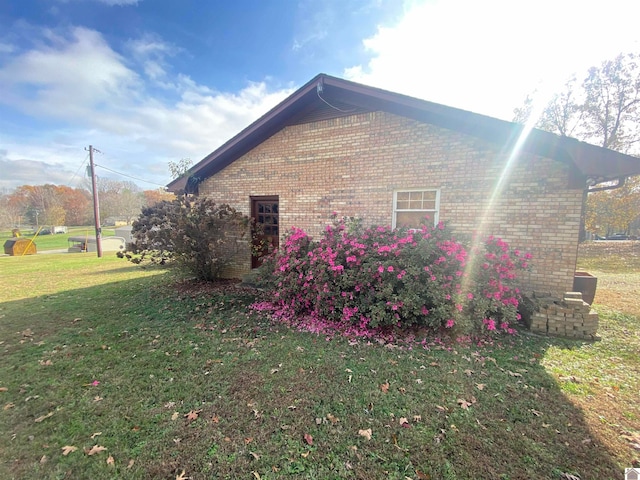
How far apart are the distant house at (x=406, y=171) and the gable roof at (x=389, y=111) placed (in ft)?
0.07

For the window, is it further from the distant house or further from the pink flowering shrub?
the pink flowering shrub

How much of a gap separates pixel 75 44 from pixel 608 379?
14924 millimetres

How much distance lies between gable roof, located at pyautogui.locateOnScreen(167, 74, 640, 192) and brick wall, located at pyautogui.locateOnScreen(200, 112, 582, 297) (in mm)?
189

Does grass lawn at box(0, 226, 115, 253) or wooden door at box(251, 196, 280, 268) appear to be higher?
wooden door at box(251, 196, 280, 268)

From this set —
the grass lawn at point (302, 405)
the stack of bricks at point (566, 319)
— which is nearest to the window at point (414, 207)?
the stack of bricks at point (566, 319)

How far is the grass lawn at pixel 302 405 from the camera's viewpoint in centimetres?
228

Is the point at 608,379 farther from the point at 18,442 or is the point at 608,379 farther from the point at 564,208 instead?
the point at 18,442

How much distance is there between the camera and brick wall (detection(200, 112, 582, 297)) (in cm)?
551

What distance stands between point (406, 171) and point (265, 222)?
4813 millimetres

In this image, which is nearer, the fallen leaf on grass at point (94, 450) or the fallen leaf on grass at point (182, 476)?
the fallen leaf on grass at point (182, 476)

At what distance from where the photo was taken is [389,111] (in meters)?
6.77

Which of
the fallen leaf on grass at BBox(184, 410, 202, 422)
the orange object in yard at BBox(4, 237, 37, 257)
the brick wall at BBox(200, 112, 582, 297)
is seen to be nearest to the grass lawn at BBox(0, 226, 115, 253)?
the orange object in yard at BBox(4, 237, 37, 257)

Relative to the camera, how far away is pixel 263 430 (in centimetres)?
264

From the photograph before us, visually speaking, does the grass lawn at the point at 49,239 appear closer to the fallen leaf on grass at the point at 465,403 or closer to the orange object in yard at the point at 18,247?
the orange object in yard at the point at 18,247
